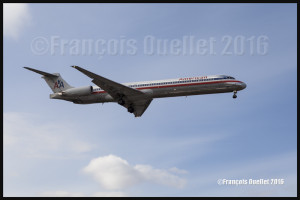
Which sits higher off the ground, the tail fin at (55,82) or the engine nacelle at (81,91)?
the tail fin at (55,82)

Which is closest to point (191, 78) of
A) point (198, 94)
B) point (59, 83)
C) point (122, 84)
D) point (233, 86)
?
point (198, 94)

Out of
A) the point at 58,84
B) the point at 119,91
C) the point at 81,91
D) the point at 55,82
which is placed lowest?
the point at 119,91

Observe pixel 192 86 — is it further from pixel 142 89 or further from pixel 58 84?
pixel 58 84

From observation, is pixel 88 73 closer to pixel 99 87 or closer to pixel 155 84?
pixel 99 87

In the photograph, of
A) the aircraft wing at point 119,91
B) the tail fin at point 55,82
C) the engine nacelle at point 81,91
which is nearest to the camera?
the aircraft wing at point 119,91

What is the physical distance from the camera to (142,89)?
35.8 m

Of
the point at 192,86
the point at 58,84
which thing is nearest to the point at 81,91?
the point at 58,84

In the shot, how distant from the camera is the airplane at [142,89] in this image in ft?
113

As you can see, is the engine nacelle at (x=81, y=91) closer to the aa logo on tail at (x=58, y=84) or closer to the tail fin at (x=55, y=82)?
the tail fin at (x=55, y=82)

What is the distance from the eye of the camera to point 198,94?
3469 cm

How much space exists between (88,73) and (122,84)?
3468 millimetres

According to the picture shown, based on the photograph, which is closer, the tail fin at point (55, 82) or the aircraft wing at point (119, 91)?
the aircraft wing at point (119, 91)

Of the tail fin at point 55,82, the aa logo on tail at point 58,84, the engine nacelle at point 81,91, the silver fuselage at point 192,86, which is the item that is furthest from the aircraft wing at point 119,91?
the aa logo on tail at point 58,84

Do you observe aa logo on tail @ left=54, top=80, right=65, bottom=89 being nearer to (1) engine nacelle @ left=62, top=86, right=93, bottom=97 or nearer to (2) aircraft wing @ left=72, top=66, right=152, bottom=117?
(1) engine nacelle @ left=62, top=86, right=93, bottom=97
